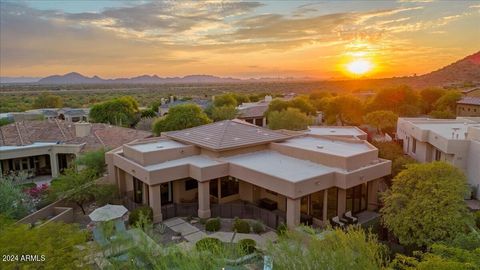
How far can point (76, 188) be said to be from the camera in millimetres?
24797

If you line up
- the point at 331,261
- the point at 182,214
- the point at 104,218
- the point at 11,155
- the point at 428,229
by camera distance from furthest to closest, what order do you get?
the point at 11,155, the point at 182,214, the point at 104,218, the point at 428,229, the point at 331,261

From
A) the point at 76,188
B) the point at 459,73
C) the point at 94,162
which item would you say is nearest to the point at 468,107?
the point at 94,162

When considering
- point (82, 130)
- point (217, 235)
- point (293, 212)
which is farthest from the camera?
point (82, 130)

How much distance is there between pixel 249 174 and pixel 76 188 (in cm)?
1195

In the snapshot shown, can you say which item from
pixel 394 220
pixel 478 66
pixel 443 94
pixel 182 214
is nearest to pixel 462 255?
pixel 394 220

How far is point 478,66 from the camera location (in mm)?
145750

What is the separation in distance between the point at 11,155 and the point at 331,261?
34.2 meters

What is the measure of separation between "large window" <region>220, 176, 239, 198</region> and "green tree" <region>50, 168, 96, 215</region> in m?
8.90

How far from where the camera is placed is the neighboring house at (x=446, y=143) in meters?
24.6

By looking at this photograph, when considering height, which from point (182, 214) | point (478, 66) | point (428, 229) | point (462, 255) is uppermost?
point (478, 66)

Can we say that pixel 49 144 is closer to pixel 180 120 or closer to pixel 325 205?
pixel 180 120

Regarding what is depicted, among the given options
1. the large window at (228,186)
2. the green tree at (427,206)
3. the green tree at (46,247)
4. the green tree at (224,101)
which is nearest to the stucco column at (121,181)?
the large window at (228,186)

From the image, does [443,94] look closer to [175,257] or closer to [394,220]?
[394,220]

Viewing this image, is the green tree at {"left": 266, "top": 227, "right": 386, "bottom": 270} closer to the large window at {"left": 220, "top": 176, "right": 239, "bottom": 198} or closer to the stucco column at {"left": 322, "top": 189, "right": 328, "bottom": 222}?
the stucco column at {"left": 322, "top": 189, "right": 328, "bottom": 222}
